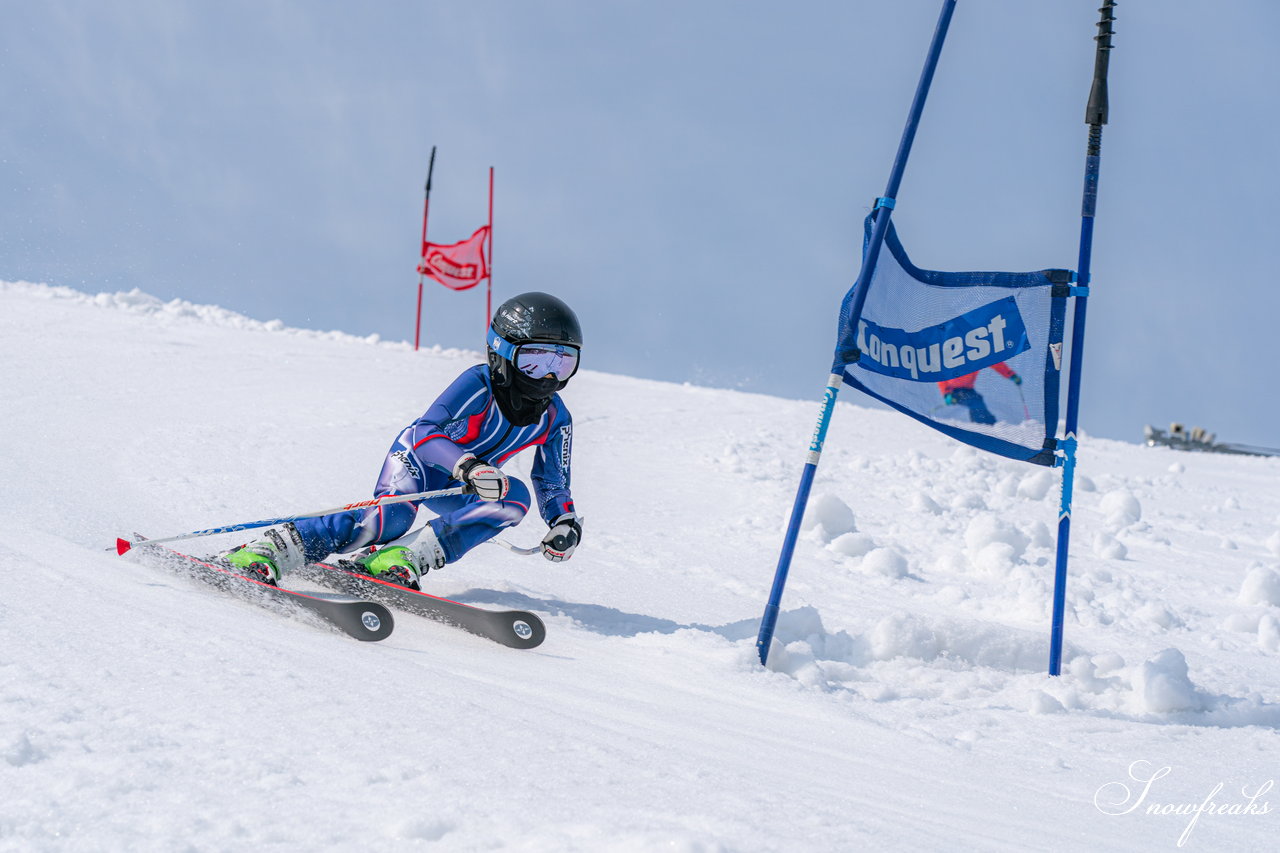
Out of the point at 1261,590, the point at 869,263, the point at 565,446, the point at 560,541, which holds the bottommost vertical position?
the point at 560,541

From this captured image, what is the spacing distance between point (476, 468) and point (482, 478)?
6 cm

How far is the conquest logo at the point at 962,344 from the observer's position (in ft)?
14.8

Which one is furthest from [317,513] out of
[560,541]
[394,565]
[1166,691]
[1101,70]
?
[1101,70]

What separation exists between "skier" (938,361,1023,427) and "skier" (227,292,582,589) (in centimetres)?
172

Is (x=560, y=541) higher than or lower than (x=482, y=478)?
lower

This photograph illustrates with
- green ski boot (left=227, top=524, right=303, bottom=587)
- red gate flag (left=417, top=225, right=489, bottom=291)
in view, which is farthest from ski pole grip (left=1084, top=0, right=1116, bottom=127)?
red gate flag (left=417, top=225, right=489, bottom=291)

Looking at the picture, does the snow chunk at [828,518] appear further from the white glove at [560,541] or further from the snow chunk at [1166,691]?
the snow chunk at [1166,691]

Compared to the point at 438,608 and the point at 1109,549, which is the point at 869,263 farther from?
the point at 1109,549

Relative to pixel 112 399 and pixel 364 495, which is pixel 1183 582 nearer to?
pixel 364 495

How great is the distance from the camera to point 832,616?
577 centimetres

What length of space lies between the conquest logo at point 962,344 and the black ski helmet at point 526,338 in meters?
1.50

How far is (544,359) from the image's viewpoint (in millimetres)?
4555

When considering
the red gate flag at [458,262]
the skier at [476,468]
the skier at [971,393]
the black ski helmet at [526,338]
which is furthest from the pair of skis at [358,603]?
the red gate flag at [458,262]

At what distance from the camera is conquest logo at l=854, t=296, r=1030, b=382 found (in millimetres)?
4500
